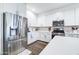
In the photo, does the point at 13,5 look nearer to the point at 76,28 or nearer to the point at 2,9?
the point at 2,9

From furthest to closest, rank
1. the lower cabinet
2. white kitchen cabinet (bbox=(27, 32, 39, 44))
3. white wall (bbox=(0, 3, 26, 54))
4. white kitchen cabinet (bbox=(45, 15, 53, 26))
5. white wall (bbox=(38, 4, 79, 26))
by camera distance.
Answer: white kitchen cabinet (bbox=(27, 32, 39, 44))
the lower cabinet
white kitchen cabinet (bbox=(45, 15, 53, 26))
white wall (bbox=(38, 4, 79, 26))
white wall (bbox=(0, 3, 26, 54))

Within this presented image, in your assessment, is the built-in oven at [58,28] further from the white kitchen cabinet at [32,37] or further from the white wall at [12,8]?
the white wall at [12,8]

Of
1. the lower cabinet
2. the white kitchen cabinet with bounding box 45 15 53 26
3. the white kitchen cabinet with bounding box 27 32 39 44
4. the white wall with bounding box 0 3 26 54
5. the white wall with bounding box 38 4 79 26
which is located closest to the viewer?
the white wall with bounding box 0 3 26 54

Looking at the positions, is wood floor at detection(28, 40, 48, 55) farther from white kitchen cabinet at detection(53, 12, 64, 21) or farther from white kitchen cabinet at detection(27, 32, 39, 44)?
white kitchen cabinet at detection(53, 12, 64, 21)

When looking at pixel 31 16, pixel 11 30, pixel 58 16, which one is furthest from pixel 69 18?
pixel 11 30

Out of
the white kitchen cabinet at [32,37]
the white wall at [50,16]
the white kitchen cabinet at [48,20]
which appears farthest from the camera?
the white kitchen cabinet at [32,37]

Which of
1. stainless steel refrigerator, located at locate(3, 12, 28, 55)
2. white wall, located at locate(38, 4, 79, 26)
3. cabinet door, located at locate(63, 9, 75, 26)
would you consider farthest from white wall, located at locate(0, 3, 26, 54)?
cabinet door, located at locate(63, 9, 75, 26)

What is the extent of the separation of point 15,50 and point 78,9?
55.3 inches

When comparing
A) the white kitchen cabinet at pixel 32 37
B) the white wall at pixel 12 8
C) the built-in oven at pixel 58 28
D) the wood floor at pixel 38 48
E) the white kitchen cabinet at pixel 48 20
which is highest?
the white wall at pixel 12 8

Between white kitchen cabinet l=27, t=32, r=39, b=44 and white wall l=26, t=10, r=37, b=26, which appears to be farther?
white kitchen cabinet l=27, t=32, r=39, b=44

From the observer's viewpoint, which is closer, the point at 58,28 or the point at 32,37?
the point at 58,28

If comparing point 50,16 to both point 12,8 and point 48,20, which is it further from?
point 12,8

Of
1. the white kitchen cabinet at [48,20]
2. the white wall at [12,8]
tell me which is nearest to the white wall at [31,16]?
the white wall at [12,8]

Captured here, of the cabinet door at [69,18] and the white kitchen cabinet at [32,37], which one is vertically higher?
the cabinet door at [69,18]
